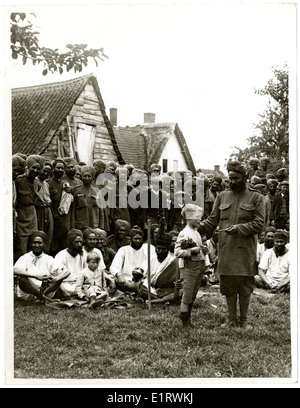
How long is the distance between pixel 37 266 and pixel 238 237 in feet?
7.55

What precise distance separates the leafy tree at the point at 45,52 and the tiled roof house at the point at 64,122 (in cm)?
31

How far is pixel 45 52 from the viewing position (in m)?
6.24

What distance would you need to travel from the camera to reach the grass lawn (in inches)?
216

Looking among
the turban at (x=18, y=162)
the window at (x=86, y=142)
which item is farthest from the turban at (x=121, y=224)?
the turban at (x=18, y=162)

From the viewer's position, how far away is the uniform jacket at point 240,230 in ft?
20.0

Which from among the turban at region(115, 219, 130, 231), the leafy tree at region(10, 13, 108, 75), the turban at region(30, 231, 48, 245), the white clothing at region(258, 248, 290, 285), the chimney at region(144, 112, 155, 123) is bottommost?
the white clothing at region(258, 248, 290, 285)

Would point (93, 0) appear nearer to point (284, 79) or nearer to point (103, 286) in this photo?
point (284, 79)

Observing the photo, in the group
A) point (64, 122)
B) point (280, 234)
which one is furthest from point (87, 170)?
point (280, 234)

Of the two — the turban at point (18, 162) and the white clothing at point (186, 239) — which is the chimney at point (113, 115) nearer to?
the turban at point (18, 162)

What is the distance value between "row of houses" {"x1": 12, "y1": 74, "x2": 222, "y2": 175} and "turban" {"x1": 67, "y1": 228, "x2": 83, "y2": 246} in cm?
104

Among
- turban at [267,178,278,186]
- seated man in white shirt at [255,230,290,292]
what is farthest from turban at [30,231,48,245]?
turban at [267,178,278,186]

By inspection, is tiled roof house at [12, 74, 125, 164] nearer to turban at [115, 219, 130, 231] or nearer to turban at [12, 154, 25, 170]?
turban at [12, 154, 25, 170]

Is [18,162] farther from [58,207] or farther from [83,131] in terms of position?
[83,131]

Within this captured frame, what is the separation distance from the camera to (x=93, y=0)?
5.98 metres
